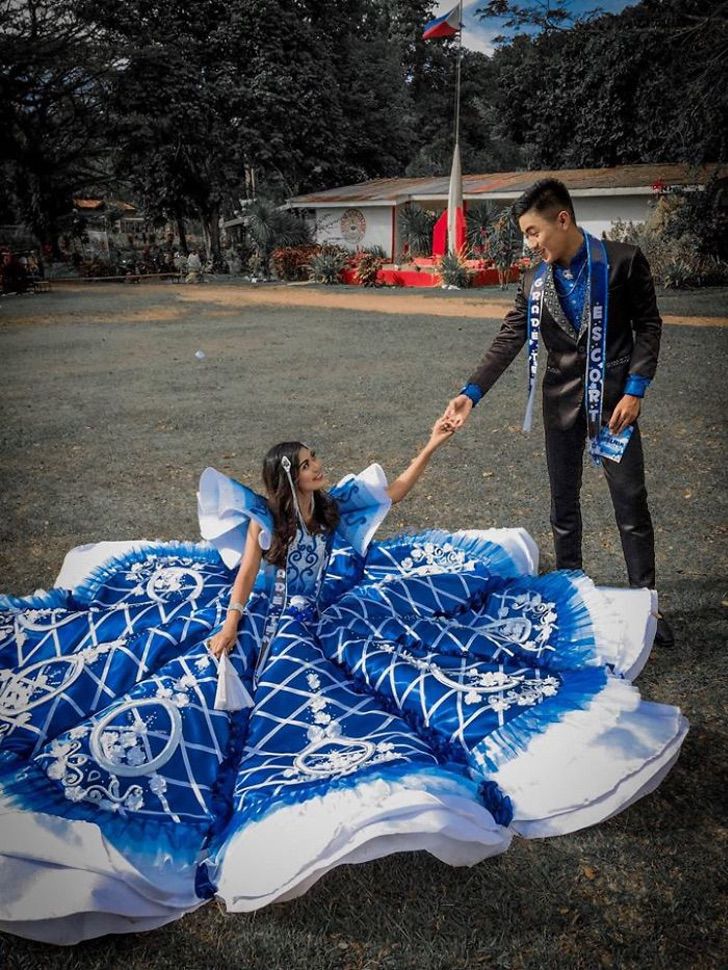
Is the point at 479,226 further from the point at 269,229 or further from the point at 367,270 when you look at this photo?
the point at 269,229

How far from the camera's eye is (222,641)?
2.90 m

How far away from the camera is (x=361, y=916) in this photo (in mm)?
2232

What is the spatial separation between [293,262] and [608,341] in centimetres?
2552

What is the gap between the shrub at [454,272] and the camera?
2238 centimetres

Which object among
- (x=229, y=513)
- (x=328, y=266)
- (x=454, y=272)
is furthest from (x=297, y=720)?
(x=328, y=266)

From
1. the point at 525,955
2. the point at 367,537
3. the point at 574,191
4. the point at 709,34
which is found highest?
the point at 709,34

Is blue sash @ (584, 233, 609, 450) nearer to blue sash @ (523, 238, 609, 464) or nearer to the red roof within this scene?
blue sash @ (523, 238, 609, 464)

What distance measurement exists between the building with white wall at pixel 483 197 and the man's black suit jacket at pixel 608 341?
19858 mm

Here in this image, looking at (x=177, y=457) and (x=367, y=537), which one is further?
(x=177, y=457)

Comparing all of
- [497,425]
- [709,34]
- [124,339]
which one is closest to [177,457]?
[497,425]

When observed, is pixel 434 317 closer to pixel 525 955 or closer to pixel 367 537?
pixel 367 537

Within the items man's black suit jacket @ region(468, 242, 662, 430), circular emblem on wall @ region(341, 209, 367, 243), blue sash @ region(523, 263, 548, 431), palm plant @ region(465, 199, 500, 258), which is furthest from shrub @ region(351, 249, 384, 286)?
blue sash @ region(523, 263, 548, 431)

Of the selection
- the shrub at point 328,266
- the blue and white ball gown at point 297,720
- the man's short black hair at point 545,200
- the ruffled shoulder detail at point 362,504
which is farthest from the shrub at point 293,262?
the blue and white ball gown at point 297,720

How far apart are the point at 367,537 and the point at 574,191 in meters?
23.8
